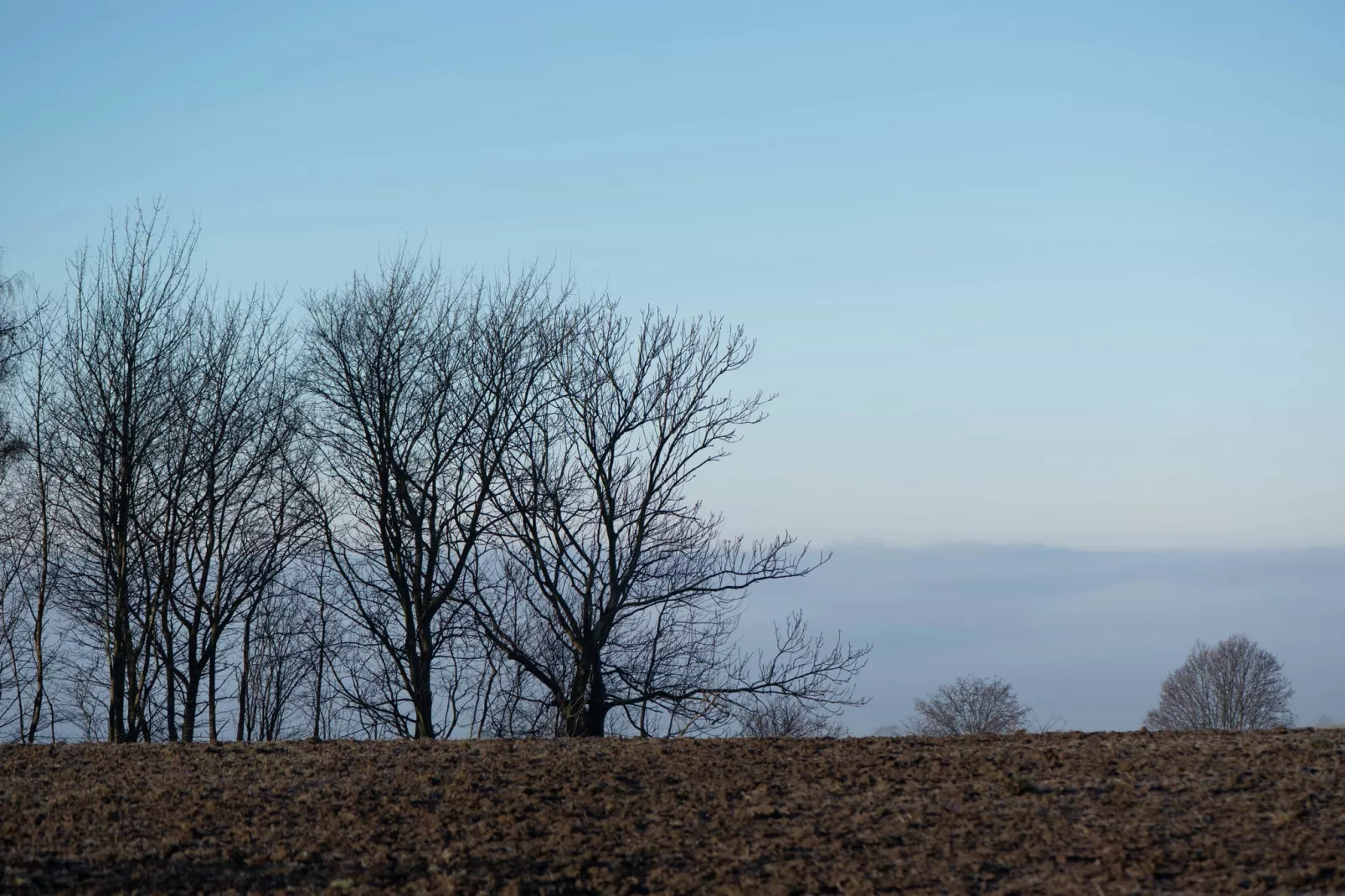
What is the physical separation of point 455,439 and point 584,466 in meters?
2.39

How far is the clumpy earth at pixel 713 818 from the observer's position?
6.20m

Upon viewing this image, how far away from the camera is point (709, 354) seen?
2006cm

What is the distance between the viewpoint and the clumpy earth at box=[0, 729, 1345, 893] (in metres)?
6.20

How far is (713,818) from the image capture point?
7.46 meters

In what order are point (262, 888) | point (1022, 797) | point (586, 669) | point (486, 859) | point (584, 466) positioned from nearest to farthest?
point (262, 888) < point (486, 859) < point (1022, 797) < point (586, 669) < point (584, 466)

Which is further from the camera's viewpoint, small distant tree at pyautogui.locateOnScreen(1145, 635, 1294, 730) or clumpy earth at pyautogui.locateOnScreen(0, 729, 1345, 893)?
small distant tree at pyautogui.locateOnScreen(1145, 635, 1294, 730)

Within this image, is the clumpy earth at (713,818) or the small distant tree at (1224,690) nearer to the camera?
the clumpy earth at (713,818)

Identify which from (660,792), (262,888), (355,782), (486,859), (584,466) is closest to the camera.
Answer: (262,888)

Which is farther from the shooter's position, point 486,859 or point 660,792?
point 660,792

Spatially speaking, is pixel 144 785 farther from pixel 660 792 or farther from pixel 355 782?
pixel 660 792

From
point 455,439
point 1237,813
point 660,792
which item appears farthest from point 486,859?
point 455,439

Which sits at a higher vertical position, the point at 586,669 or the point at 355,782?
the point at 586,669

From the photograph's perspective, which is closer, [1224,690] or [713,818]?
[713,818]

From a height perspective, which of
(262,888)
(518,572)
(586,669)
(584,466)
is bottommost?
(262,888)
